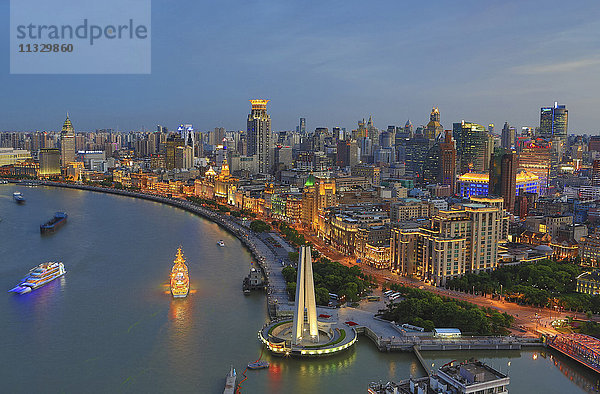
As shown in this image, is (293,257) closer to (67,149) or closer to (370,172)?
(370,172)

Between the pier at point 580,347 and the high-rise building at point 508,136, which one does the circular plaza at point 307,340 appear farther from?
the high-rise building at point 508,136

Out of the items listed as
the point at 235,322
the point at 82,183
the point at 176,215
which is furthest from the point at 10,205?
the point at 235,322

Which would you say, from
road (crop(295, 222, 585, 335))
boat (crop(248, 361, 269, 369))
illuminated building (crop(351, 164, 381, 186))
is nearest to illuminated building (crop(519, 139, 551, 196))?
illuminated building (crop(351, 164, 381, 186))

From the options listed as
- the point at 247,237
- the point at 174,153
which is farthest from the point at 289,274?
the point at 174,153

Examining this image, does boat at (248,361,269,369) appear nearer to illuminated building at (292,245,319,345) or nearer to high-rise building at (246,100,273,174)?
illuminated building at (292,245,319,345)

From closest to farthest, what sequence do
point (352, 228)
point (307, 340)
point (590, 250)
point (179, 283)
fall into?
1. point (307, 340)
2. point (179, 283)
3. point (590, 250)
4. point (352, 228)
